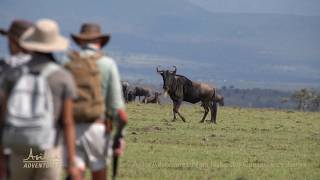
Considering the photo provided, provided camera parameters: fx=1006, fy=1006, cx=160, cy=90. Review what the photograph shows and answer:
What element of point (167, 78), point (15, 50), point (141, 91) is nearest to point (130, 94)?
point (141, 91)

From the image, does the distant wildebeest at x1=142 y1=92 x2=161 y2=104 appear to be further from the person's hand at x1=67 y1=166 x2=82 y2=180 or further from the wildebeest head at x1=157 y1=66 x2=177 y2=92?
the person's hand at x1=67 y1=166 x2=82 y2=180

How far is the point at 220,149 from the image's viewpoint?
21.9 metres

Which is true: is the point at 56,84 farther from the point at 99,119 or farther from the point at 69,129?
the point at 99,119

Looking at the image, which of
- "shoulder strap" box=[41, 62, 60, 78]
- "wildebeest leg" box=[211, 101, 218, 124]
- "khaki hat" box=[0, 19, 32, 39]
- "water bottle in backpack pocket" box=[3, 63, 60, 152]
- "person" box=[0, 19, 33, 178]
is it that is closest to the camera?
"water bottle in backpack pocket" box=[3, 63, 60, 152]

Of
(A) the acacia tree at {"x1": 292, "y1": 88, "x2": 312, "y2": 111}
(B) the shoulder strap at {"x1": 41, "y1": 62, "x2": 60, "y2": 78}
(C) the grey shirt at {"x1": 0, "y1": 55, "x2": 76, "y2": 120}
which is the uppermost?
(A) the acacia tree at {"x1": 292, "y1": 88, "x2": 312, "y2": 111}

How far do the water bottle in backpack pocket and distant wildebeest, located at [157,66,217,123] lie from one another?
25.8 m

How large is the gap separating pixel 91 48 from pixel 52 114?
4.79 ft

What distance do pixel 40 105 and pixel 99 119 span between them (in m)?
1.26

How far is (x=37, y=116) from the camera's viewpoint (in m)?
8.77

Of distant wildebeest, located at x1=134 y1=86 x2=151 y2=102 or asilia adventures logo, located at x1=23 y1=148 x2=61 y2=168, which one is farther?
distant wildebeest, located at x1=134 y1=86 x2=151 y2=102

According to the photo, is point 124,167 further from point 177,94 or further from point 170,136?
point 177,94

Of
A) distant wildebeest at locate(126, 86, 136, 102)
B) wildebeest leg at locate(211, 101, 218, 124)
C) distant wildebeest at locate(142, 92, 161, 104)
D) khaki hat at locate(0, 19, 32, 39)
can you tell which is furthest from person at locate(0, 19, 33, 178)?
distant wildebeest at locate(142, 92, 161, 104)

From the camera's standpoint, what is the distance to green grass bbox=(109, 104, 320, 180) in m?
16.8

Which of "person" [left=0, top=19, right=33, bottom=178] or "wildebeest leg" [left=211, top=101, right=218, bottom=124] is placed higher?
"person" [left=0, top=19, right=33, bottom=178]
